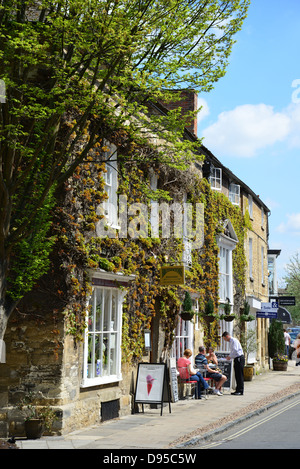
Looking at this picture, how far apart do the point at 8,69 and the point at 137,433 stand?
21.4ft

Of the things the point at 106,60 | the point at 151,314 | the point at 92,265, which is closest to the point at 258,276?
the point at 151,314

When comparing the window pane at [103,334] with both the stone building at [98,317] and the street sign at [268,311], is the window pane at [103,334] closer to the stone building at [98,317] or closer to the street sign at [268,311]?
the stone building at [98,317]

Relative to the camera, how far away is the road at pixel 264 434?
31.9ft

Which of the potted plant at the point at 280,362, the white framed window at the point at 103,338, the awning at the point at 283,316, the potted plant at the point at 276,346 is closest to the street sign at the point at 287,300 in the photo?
the potted plant at the point at 276,346

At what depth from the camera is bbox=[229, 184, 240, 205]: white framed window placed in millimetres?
25423

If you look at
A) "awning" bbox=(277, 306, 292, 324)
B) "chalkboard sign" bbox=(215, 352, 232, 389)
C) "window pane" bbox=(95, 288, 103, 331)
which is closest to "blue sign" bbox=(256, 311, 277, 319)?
"chalkboard sign" bbox=(215, 352, 232, 389)

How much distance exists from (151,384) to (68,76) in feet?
23.0

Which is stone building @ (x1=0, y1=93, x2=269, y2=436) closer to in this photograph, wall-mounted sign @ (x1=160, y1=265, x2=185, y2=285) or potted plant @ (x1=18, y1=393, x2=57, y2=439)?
potted plant @ (x1=18, y1=393, x2=57, y2=439)

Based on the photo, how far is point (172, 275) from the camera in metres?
15.5

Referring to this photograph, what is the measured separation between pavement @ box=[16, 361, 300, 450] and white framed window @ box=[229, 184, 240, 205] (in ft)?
31.0

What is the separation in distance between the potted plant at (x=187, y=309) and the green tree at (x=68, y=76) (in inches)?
274

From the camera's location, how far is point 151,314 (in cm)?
1559

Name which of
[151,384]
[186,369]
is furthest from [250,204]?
[151,384]

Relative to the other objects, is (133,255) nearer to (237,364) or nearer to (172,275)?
(172,275)
